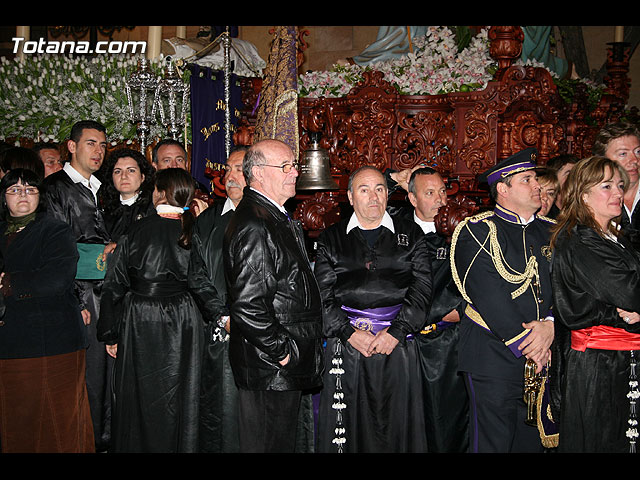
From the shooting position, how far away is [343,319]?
3.64 m

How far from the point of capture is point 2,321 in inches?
141

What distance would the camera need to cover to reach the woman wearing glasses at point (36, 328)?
358 cm

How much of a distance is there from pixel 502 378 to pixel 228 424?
5.54 ft

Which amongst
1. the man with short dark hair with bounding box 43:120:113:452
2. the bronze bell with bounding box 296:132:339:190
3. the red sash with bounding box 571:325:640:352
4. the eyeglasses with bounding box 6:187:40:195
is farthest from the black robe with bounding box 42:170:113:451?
the red sash with bounding box 571:325:640:352

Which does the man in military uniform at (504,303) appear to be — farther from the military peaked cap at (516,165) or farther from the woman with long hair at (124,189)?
the woman with long hair at (124,189)

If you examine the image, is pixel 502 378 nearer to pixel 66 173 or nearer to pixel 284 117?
pixel 284 117

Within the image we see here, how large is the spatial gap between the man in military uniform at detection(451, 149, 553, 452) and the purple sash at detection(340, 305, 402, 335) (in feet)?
1.41

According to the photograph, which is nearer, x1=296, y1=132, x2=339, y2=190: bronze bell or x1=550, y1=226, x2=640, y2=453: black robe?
x1=550, y1=226, x2=640, y2=453: black robe

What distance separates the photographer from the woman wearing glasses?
11.7 ft

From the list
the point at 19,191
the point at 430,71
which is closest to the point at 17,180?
the point at 19,191

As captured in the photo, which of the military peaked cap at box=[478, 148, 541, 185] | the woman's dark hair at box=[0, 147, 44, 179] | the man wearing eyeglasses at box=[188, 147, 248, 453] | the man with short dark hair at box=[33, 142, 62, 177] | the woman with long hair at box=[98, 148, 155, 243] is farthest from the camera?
the man with short dark hair at box=[33, 142, 62, 177]

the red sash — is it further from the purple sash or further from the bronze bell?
the bronze bell

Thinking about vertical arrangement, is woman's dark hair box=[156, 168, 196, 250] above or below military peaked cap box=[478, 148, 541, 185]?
below

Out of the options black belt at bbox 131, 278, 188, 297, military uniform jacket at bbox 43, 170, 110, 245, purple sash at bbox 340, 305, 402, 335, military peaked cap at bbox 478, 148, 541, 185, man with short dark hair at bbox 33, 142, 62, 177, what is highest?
man with short dark hair at bbox 33, 142, 62, 177
